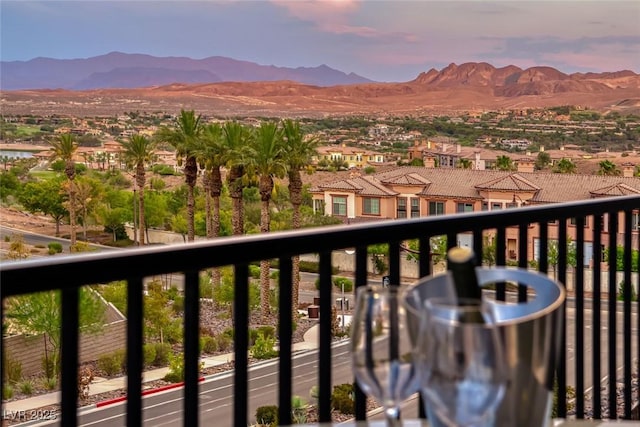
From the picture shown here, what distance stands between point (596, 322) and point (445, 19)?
1288 inches

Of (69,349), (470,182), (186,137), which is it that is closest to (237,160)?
(186,137)

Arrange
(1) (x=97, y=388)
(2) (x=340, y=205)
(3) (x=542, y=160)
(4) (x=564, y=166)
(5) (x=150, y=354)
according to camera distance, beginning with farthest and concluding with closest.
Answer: (2) (x=340, y=205) → (3) (x=542, y=160) → (4) (x=564, y=166) → (5) (x=150, y=354) → (1) (x=97, y=388)

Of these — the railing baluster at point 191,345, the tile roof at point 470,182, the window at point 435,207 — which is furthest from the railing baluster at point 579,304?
the window at point 435,207

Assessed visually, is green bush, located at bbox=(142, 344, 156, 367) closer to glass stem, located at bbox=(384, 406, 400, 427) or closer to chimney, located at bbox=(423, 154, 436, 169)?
chimney, located at bbox=(423, 154, 436, 169)

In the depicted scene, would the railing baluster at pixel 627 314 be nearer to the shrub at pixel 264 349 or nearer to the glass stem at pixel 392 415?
the glass stem at pixel 392 415

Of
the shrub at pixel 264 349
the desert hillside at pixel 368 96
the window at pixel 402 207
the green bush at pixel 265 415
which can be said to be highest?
the desert hillside at pixel 368 96

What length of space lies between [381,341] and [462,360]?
4.9 inches

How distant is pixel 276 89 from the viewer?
28.1 m

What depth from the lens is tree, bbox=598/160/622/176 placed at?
21.1 meters

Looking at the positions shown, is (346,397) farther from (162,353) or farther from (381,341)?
(162,353)

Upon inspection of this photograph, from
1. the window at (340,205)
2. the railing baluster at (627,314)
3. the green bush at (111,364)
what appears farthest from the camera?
the window at (340,205)

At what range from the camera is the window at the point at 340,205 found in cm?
2417

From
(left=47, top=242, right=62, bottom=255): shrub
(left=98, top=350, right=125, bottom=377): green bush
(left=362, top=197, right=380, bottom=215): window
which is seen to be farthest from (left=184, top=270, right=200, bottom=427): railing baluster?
(left=47, top=242, right=62, bottom=255): shrub

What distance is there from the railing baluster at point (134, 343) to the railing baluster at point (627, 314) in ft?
5.28
